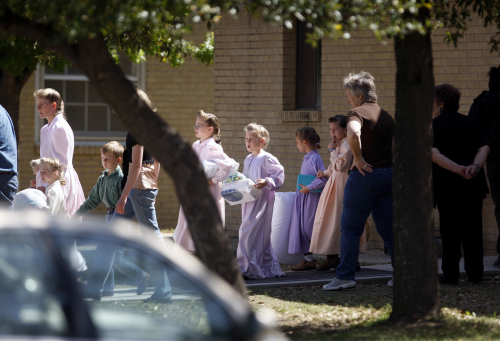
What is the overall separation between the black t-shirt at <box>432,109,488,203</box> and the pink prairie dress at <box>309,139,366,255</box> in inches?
46.8

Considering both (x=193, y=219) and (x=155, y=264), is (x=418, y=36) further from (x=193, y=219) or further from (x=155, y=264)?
(x=155, y=264)

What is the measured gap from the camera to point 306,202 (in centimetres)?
852

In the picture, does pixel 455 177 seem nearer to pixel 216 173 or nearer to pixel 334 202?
pixel 334 202

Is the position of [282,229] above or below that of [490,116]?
below

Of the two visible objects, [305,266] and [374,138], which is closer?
[374,138]

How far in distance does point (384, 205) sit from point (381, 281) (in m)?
1.09

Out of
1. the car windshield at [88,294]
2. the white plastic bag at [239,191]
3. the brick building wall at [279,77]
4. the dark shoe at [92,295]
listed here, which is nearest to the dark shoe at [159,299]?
the car windshield at [88,294]

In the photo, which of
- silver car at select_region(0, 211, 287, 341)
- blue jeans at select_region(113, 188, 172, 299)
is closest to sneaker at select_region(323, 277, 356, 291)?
blue jeans at select_region(113, 188, 172, 299)

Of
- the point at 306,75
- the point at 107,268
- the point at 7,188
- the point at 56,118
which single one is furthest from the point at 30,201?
the point at 306,75

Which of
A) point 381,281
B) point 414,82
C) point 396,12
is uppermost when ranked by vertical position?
point 396,12

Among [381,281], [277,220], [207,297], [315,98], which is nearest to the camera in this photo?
[207,297]

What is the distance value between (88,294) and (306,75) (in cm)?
878

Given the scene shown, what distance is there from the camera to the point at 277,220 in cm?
864

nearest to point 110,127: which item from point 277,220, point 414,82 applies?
point 277,220
